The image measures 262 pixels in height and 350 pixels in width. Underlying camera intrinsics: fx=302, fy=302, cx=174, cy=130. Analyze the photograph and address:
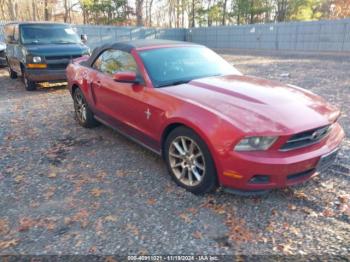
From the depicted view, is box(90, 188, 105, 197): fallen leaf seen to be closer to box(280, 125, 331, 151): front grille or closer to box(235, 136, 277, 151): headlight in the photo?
box(235, 136, 277, 151): headlight

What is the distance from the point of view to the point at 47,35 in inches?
363

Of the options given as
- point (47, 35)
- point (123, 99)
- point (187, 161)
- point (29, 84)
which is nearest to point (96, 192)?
point (187, 161)

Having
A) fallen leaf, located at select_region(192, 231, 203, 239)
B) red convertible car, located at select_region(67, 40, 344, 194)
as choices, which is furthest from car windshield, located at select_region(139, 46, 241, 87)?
fallen leaf, located at select_region(192, 231, 203, 239)

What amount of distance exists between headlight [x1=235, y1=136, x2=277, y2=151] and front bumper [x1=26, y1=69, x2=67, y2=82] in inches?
Result: 283

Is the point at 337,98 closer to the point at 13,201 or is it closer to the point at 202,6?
the point at 13,201

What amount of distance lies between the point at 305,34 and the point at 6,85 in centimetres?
1687

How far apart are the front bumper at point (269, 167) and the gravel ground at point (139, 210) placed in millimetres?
337

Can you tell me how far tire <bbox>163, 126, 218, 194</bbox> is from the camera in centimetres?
301

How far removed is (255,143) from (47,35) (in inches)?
335

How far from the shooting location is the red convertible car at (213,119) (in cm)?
272

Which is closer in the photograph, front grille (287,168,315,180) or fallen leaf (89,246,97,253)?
fallen leaf (89,246,97,253)

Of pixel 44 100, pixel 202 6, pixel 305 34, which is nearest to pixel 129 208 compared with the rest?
pixel 44 100

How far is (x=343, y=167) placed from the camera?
374 cm

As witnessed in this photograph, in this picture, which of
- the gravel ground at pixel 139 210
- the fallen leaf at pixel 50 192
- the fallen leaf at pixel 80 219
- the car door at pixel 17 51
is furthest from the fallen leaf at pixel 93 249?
the car door at pixel 17 51
